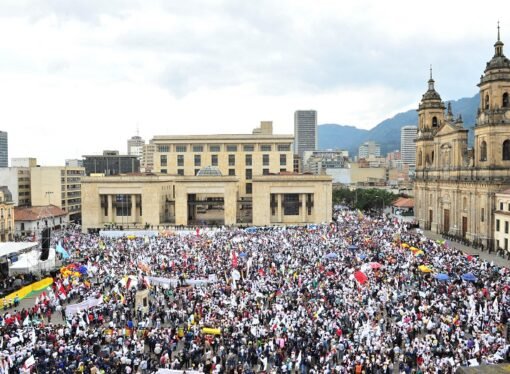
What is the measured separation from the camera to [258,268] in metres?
37.5

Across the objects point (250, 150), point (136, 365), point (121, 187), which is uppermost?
point (250, 150)

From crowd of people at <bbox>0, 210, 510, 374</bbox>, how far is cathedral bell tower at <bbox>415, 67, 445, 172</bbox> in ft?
106

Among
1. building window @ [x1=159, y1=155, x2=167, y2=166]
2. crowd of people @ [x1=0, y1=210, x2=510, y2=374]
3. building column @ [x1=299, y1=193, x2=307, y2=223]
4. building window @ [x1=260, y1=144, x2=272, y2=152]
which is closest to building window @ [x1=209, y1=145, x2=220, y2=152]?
building window @ [x1=260, y1=144, x2=272, y2=152]

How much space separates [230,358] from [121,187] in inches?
2152

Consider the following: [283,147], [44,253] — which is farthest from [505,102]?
[44,253]

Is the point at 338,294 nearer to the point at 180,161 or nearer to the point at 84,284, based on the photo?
the point at 84,284

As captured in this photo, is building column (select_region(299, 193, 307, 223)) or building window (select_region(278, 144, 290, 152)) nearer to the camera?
building column (select_region(299, 193, 307, 223))

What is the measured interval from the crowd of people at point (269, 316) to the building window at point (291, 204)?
98.7 feet

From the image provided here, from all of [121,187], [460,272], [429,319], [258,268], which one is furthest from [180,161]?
[429,319]

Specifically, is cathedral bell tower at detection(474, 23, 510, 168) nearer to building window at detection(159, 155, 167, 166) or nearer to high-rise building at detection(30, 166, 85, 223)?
building window at detection(159, 155, 167, 166)

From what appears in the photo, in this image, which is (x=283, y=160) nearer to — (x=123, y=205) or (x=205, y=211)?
(x=205, y=211)

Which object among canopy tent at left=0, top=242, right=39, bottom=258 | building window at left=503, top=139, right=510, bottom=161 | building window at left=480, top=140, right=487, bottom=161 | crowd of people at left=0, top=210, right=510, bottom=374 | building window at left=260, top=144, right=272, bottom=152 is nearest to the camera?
crowd of people at left=0, top=210, right=510, bottom=374

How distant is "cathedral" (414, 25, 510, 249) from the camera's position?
51719mm

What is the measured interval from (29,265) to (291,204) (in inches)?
1617
